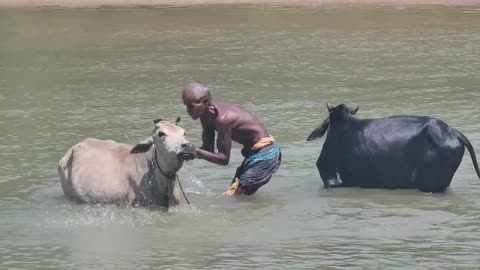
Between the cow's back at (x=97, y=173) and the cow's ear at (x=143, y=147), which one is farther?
the cow's back at (x=97, y=173)

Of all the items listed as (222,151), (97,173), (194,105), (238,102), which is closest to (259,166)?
(222,151)

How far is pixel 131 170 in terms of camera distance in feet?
35.0

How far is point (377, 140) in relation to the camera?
1150 centimetres

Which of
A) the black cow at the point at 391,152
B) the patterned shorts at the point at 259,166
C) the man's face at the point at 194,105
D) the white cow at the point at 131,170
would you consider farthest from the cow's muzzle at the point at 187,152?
the black cow at the point at 391,152

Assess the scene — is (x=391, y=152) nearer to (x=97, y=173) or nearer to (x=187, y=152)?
(x=187, y=152)

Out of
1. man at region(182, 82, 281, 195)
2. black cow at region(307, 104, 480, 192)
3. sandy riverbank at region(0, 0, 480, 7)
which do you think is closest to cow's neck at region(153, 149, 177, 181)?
man at region(182, 82, 281, 195)

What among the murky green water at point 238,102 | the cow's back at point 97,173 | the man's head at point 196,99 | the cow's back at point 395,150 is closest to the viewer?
the murky green water at point 238,102

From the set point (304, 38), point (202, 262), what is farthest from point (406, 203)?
point (304, 38)

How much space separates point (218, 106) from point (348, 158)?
4.69ft

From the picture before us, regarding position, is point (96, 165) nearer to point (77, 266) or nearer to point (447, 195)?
point (77, 266)

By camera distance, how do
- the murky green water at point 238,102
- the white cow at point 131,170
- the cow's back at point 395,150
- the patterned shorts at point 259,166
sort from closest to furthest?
1. the murky green water at point 238,102
2. the white cow at point 131,170
3. the patterned shorts at point 259,166
4. the cow's back at point 395,150

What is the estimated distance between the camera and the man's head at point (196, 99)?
10.5m

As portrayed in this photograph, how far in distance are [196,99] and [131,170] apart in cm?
79

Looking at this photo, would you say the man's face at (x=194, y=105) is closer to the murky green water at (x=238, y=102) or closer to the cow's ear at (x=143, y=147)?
the cow's ear at (x=143, y=147)
